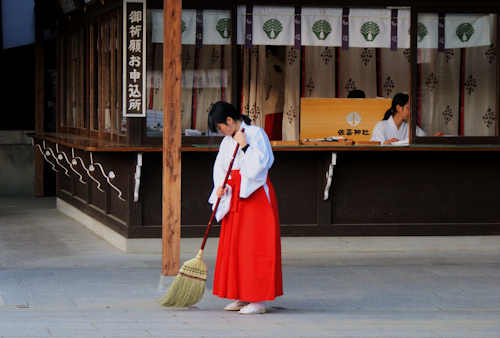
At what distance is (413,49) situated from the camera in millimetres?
10156

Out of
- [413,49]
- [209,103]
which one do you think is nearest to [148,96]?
[209,103]

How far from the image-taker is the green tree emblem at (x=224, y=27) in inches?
391

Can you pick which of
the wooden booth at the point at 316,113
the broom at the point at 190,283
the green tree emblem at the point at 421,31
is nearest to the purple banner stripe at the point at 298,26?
the wooden booth at the point at 316,113

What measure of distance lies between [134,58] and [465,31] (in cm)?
386

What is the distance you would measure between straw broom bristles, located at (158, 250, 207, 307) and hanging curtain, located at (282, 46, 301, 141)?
3.92 metres

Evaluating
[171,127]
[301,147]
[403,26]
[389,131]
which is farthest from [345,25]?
[171,127]

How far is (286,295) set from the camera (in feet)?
26.2

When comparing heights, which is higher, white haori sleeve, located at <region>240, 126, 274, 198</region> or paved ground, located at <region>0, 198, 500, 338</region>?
white haori sleeve, located at <region>240, 126, 274, 198</region>

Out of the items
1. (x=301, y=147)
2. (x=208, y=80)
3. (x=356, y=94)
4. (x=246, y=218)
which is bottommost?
(x=246, y=218)

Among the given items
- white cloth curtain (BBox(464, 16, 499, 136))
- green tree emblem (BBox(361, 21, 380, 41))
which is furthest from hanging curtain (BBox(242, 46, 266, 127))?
white cloth curtain (BBox(464, 16, 499, 136))

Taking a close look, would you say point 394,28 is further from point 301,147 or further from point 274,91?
point 301,147

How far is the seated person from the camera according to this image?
412 inches

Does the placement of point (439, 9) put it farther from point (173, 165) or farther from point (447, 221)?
point (173, 165)

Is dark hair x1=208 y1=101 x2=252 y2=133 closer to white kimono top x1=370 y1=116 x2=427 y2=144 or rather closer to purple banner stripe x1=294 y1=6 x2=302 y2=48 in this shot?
purple banner stripe x1=294 y1=6 x2=302 y2=48
